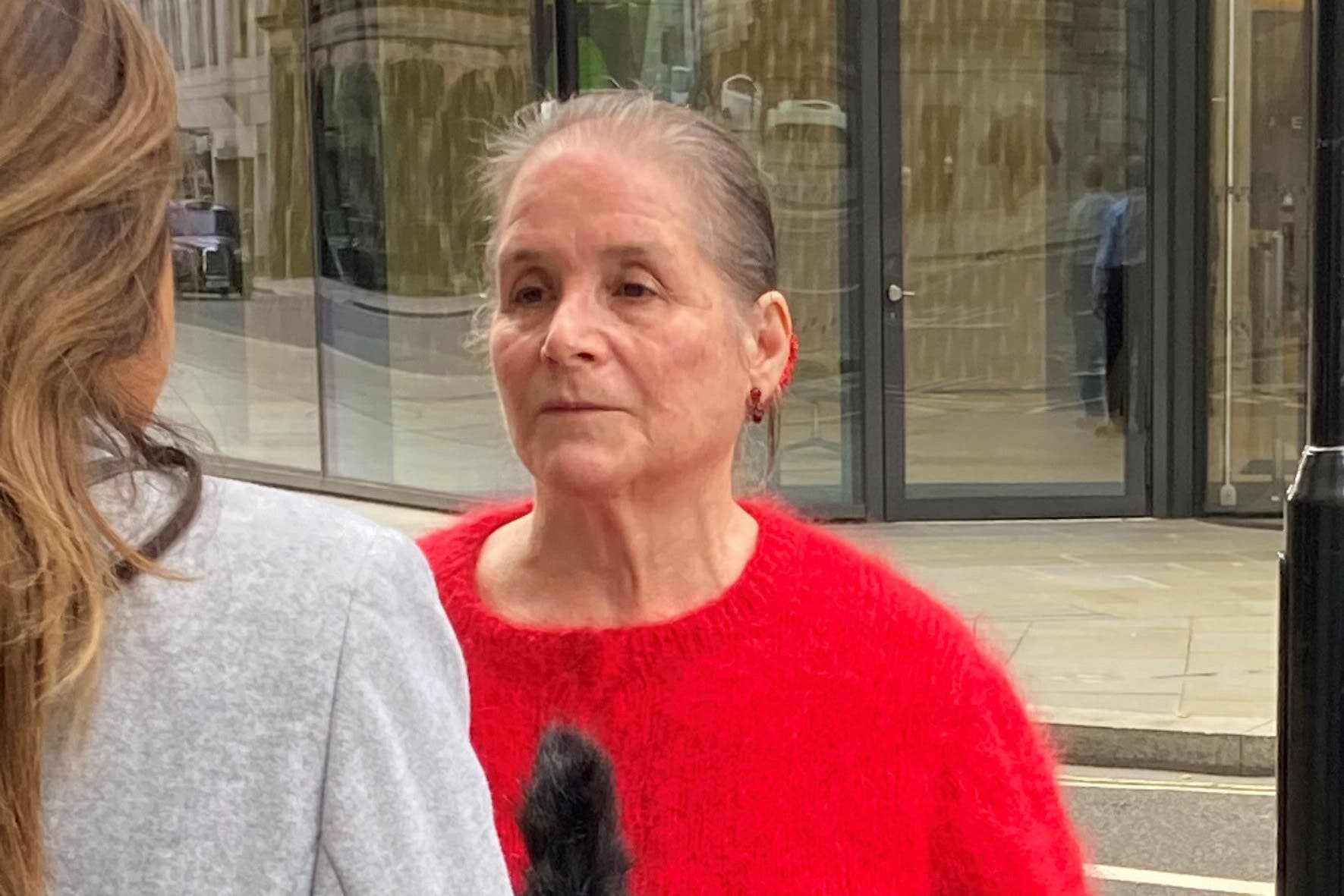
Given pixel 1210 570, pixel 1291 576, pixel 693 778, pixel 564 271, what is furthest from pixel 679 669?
pixel 1210 570

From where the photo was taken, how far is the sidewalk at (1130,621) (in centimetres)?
593

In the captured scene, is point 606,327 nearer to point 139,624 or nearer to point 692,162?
point 692,162

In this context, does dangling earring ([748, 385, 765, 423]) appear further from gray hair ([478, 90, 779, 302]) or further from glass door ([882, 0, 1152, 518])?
glass door ([882, 0, 1152, 518])

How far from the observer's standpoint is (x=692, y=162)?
1.82 meters

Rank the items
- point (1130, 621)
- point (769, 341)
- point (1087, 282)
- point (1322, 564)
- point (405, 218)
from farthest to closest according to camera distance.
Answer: point (405, 218)
point (1087, 282)
point (1130, 621)
point (1322, 564)
point (769, 341)

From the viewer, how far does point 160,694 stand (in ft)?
3.13

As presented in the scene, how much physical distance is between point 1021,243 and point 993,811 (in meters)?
9.38

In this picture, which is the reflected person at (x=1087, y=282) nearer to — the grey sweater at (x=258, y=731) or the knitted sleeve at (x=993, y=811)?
the knitted sleeve at (x=993, y=811)

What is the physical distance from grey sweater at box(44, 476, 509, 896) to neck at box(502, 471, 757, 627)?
32.3 inches

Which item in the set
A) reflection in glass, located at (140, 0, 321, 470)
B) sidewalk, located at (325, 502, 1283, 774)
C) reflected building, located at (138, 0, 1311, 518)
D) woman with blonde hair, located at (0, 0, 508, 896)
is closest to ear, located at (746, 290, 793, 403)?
woman with blonde hair, located at (0, 0, 508, 896)

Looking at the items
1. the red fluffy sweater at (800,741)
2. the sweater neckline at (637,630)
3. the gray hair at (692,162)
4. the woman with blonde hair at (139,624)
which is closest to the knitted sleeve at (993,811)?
the red fluffy sweater at (800,741)

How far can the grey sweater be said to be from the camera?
95cm

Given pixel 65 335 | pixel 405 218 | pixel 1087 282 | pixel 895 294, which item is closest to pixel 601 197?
pixel 65 335

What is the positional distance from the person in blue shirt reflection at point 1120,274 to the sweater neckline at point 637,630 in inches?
356
